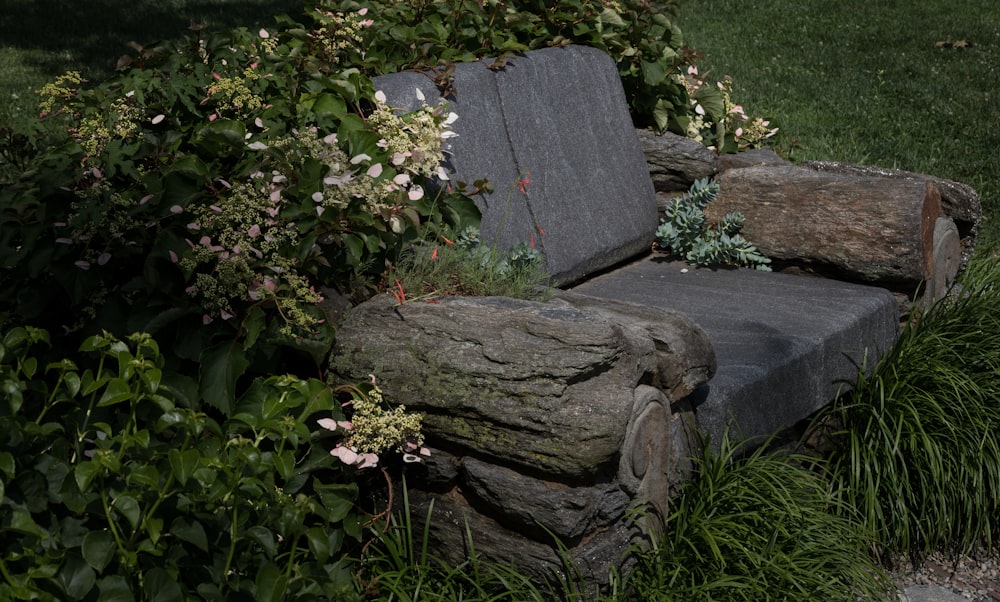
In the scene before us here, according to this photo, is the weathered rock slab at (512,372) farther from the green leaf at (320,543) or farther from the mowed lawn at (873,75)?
the mowed lawn at (873,75)

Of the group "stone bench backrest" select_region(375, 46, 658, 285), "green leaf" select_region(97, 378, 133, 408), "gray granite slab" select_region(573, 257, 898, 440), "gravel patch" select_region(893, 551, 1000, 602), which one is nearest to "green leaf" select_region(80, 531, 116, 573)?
"green leaf" select_region(97, 378, 133, 408)

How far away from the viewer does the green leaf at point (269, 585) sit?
2.05 m

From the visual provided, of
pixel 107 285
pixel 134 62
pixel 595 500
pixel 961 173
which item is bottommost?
pixel 961 173

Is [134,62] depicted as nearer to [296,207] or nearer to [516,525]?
[296,207]

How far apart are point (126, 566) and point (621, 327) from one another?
1342mm

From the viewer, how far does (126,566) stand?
1.88m

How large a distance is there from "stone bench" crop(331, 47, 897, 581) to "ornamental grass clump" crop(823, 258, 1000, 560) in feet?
0.53

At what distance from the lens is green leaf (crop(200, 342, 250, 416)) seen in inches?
98.8

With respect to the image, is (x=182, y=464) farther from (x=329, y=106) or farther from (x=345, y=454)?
(x=329, y=106)

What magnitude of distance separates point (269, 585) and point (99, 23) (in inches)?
315

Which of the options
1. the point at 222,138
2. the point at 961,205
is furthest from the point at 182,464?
the point at 961,205

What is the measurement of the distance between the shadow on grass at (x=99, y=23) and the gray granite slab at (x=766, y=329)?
453 cm

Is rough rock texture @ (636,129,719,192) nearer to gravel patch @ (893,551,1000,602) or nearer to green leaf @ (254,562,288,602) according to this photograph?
gravel patch @ (893,551,1000,602)

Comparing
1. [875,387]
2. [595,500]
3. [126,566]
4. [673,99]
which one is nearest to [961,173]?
[673,99]
